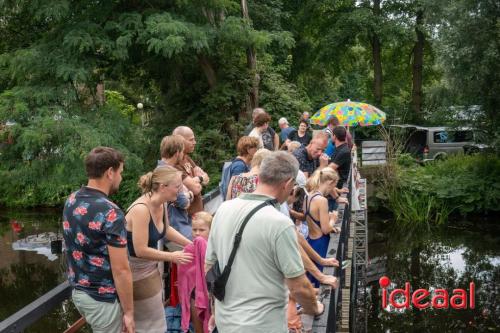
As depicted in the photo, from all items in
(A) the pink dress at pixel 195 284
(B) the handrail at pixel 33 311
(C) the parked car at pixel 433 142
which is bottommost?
(C) the parked car at pixel 433 142

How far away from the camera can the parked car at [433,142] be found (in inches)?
931

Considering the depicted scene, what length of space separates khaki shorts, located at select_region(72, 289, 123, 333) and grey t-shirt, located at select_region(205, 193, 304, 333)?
0.77 m

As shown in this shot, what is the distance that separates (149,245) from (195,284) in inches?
25.6

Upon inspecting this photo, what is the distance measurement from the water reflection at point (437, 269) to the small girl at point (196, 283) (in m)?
9.48

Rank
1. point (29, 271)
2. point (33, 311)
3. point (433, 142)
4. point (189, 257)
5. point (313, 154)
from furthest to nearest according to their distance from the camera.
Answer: point (433, 142), point (29, 271), point (313, 154), point (189, 257), point (33, 311)

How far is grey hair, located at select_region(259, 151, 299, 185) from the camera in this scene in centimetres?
287

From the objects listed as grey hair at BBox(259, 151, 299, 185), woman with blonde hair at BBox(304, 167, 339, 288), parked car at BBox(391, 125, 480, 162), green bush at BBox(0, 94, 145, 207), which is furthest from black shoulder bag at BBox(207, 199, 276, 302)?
parked car at BBox(391, 125, 480, 162)

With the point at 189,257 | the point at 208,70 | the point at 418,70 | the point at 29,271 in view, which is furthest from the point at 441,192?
the point at 189,257

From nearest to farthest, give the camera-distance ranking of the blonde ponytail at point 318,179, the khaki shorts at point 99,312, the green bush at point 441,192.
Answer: the khaki shorts at point 99,312
the blonde ponytail at point 318,179
the green bush at point 441,192

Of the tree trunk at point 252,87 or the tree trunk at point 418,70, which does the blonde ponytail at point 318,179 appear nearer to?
the tree trunk at point 252,87

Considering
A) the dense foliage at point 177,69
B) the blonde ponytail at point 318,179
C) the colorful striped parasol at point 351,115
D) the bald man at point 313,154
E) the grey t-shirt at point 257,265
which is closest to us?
the grey t-shirt at point 257,265

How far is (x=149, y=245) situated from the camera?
383cm

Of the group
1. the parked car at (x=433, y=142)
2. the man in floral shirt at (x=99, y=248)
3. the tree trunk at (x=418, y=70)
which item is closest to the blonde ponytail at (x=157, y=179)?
the man in floral shirt at (x=99, y=248)

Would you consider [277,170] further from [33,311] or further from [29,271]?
[29,271]
